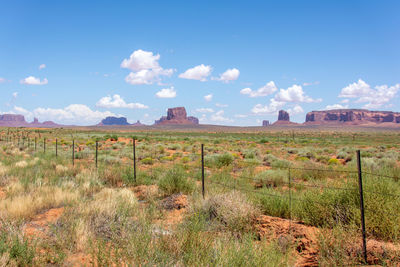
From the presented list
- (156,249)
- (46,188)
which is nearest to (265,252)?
(156,249)

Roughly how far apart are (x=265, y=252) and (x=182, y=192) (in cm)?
573

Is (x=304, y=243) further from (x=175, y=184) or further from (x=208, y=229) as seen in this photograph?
(x=175, y=184)

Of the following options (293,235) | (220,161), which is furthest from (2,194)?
(220,161)

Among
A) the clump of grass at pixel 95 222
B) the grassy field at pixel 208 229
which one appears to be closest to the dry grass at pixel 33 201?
the grassy field at pixel 208 229

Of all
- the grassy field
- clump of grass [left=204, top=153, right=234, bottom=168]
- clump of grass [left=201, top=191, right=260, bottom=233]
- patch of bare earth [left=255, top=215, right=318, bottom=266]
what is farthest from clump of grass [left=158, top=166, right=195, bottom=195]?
clump of grass [left=204, top=153, right=234, bottom=168]

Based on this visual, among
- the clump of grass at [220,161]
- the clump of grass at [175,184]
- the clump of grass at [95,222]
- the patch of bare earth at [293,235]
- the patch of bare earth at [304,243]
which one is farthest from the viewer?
the clump of grass at [220,161]

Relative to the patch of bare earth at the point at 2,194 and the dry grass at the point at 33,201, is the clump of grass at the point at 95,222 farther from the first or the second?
Result: the patch of bare earth at the point at 2,194

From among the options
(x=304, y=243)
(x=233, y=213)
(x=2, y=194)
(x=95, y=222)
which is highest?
(x=233, y=213)

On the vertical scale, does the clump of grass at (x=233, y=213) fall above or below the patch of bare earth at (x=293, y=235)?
above

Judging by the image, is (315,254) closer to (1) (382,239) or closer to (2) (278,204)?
(1) (382,239)

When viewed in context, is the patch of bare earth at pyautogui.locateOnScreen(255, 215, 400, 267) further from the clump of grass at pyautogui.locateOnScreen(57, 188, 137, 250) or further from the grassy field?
the clump of grass at pyautogui.locateOnScreen(57, 188, 137, 250)

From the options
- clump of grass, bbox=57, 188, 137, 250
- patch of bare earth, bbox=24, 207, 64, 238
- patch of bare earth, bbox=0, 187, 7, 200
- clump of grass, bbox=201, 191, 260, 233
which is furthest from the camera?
patch of bare earth, bbox=0, 187, 7, 200

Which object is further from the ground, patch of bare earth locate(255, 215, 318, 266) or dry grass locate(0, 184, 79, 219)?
dry grass locate(0, 184, 79, 219)

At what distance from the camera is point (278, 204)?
6.75m
